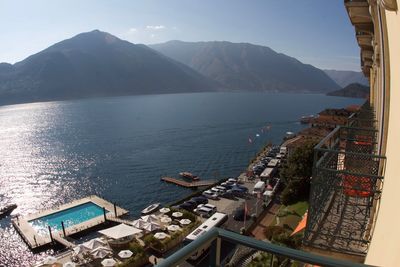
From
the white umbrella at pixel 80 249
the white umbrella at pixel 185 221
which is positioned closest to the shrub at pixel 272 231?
the white umbrella at pixel 185 221

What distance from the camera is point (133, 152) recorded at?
63.2 metres

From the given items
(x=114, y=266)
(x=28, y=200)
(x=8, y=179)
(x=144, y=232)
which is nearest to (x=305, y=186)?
(x=144, y=232)

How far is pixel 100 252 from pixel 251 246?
24.7 meters

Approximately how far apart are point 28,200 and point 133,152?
24876 millimetres

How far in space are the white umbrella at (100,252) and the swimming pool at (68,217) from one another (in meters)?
11.0

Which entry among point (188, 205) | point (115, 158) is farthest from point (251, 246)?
A: point (115, 158)

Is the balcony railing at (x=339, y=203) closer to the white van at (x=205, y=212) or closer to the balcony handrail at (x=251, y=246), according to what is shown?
the balcony handrail at (x=251, y=246)

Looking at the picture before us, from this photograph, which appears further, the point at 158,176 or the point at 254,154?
the point at 254,154

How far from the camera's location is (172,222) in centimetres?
2892

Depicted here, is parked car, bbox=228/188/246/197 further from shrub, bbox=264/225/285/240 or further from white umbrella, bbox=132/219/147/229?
shrub, bbox=264/225/285/240

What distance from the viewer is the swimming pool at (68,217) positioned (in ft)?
107

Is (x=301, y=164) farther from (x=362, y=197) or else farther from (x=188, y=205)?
(x=362, y=197)

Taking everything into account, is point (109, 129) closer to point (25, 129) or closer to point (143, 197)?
point (25, 129)

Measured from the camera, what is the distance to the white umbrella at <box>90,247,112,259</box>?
22905mm
